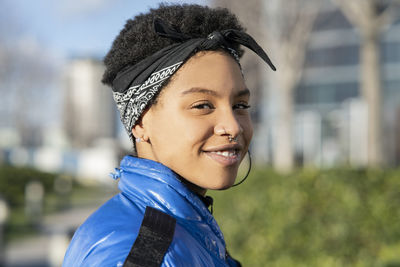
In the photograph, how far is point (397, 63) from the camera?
36.6 metres

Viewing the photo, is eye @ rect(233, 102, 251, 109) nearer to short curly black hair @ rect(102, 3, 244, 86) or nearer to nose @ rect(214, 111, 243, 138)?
nose @ rect(214, 111, 243, 138)

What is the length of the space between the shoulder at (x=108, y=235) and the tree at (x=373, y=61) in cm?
708

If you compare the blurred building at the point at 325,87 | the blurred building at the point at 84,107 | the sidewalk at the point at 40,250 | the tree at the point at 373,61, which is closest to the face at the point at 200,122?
the sidewalk at the point at 40,250

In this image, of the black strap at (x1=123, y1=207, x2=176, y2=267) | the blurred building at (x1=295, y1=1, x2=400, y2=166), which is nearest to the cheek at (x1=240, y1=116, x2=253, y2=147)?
the black strap at (x1=123, y1=207, x2=176, y2=267)

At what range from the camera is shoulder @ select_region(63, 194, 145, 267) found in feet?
4.05

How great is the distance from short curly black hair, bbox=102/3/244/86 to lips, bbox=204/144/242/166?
0.37 metres

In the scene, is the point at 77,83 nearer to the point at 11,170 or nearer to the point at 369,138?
the point at 11,170

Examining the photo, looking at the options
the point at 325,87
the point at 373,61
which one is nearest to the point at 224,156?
the point at 373,61

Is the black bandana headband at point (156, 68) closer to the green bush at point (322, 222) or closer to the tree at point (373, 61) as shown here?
the green bush at point (322, 222)

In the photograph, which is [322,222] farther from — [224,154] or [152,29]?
[152,29]

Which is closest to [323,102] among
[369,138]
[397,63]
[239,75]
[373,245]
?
[397,63]

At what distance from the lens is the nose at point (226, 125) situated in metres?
1.51

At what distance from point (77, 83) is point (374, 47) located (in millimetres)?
46838

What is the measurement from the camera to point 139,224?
1312mm
